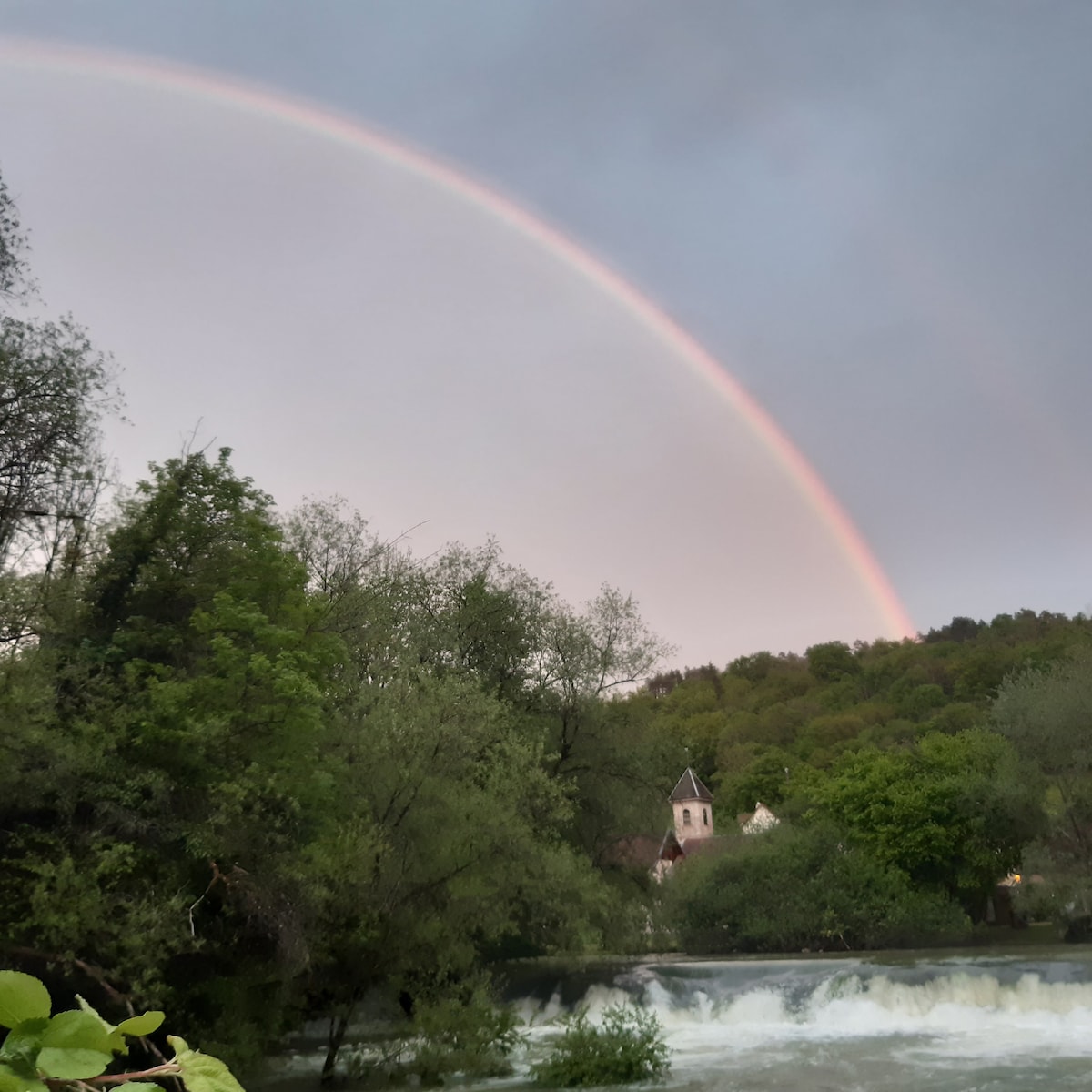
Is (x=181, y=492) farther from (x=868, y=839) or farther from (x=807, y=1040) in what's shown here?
(x=868, y=839)

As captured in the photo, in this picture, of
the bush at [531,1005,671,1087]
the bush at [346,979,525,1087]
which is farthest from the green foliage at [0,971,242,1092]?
the bush at [531,1005,671,1087]

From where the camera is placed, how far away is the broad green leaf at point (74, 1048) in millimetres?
1365

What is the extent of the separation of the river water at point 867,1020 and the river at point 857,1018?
1.3 inches

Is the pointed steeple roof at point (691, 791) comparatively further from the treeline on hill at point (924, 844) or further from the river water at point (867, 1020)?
the river water at point (867, 1020)

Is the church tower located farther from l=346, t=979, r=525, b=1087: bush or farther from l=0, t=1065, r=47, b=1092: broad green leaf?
l=0, t=1065, r=47, b=1092: broad green leaf

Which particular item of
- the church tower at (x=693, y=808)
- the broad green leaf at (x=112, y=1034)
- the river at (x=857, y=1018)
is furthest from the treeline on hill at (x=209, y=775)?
the church tower at (x=693, y=808)

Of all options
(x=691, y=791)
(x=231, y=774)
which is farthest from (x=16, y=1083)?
(x=691, y=791)

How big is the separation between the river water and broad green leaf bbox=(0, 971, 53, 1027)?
17.4 meters

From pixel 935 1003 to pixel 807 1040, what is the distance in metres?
3.96

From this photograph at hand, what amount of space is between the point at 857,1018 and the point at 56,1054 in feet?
84.6

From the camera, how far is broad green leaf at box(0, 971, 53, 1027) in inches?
54.9

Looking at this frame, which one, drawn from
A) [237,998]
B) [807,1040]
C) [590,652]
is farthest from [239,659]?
[590,652]

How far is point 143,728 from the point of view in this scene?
1523 centimetres

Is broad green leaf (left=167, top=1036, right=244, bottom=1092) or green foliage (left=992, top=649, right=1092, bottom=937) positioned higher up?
Result: green foliage (left=992, top=649, right=1092, bottom=937)
